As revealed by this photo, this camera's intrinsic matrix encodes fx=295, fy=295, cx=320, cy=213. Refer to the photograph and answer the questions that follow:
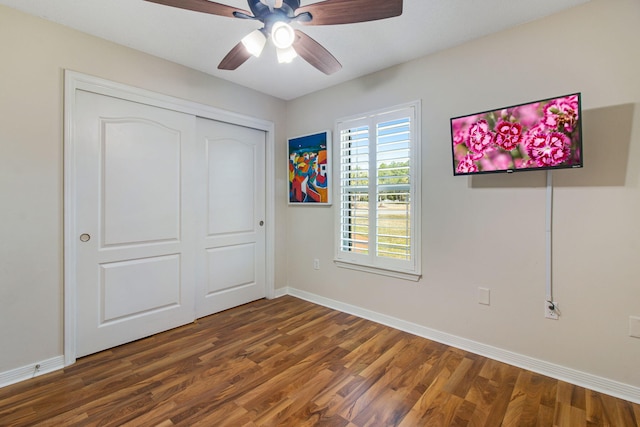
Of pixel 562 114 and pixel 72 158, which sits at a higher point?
pixel 562 114

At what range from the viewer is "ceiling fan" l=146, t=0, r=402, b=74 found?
144 cm

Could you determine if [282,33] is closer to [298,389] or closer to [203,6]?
[203,6]

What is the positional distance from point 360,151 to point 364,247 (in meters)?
1.01

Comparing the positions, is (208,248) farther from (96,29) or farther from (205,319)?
(96,29)

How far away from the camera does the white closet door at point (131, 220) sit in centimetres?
233

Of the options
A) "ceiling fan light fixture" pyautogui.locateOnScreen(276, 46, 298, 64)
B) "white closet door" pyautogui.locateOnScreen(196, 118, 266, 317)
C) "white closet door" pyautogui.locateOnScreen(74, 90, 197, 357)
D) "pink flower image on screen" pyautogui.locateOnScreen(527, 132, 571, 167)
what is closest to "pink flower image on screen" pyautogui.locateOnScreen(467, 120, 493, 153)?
"pink flower image on screen" pyautogui.locateOnScreen(527, 132, 571, 167)

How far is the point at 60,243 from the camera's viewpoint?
7.17 feet

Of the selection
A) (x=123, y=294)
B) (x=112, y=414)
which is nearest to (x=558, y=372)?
(x=112, y=414)

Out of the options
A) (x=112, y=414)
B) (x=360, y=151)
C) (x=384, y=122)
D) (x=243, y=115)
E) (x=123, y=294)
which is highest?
(x=243, y=115)

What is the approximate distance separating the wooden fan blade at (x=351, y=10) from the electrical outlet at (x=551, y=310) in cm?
214

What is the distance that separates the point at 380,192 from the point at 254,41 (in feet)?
5.71

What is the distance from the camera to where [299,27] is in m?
2.23

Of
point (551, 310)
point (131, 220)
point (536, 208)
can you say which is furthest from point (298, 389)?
point (536, 208)

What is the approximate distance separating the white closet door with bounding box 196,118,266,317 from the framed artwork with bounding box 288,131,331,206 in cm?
38
